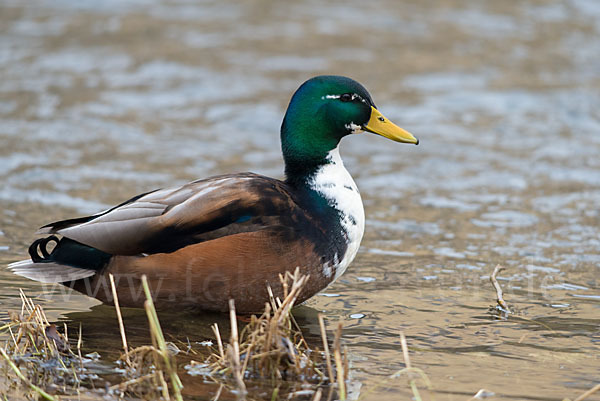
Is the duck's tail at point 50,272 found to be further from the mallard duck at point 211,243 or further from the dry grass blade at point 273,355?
the dry grass blade at point 273,355

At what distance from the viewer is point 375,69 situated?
12.3m

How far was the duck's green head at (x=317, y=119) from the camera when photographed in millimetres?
5574

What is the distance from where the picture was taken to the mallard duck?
5.11 meters

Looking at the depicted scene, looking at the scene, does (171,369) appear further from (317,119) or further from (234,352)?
(317,119)

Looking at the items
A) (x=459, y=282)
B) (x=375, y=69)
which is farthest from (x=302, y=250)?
(x=375, y=69)

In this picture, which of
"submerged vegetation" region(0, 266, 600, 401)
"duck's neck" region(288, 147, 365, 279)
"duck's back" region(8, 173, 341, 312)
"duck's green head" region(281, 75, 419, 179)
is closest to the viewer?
"submerged vegetation" region(0, 266, 600, 401)

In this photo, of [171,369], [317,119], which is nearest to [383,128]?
[317,119]

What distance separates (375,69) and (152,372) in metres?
8.34

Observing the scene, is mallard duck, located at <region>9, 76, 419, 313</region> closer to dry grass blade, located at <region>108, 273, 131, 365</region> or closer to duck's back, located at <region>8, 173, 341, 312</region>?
duck's back, located at <region>8, 173, 341, 312</region>

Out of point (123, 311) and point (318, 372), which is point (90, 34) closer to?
point (123, 311)

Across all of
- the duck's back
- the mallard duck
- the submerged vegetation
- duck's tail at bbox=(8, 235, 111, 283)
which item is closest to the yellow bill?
the mallard duck

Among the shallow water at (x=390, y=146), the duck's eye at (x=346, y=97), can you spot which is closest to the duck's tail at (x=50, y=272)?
the shallow water at (x=390, y=146)

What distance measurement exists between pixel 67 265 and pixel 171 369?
1.42 meters

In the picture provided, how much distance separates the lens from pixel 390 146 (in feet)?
33.1
